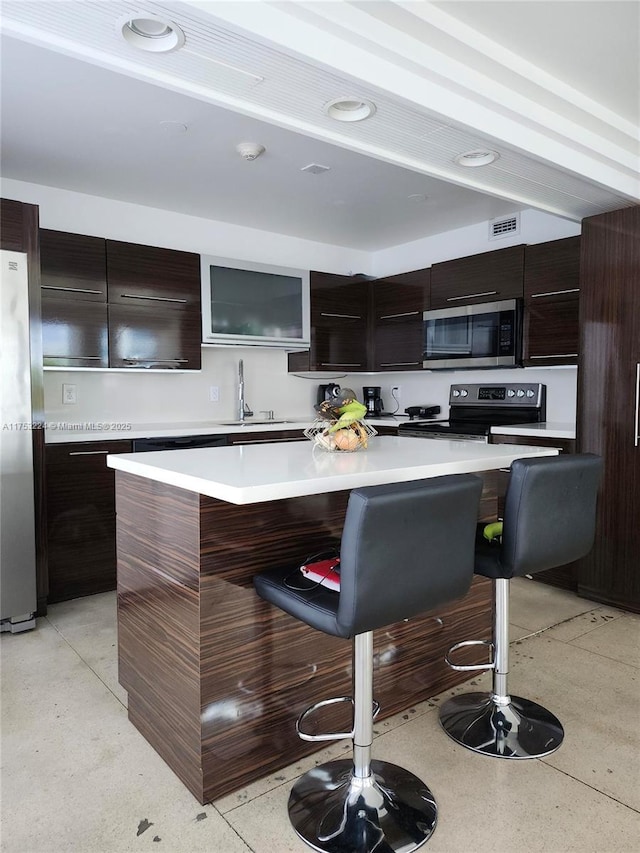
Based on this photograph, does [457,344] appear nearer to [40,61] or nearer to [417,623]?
[417,623]

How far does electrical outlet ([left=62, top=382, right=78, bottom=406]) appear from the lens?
3.78 metres

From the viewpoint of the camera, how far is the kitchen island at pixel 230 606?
1.65 m

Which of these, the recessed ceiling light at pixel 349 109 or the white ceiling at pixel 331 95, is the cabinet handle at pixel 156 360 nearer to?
the white ceiling at pixel 331 95

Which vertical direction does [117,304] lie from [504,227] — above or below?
below

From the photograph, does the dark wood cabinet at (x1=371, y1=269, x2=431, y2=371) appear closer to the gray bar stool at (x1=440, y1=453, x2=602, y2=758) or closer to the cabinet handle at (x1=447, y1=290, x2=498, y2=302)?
the cabinet handle at (x1=447, y1=290, x2=498, y2=302)

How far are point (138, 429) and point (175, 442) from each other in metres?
0.34

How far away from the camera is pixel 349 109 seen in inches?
84.8

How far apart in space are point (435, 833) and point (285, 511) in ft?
3.16

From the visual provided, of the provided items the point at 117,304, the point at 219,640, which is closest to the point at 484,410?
the point at 117,304

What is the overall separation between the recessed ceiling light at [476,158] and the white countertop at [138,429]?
1443 millimetres

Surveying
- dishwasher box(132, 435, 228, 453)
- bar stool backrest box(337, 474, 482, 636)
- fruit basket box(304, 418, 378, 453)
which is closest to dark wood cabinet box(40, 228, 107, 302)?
dishwasher box(132, 435, 228, 453)

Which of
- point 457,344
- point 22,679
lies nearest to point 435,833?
point 22,679

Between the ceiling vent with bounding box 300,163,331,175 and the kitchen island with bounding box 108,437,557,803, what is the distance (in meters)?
1.93

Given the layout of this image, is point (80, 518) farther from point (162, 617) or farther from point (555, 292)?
point (555, 292)
